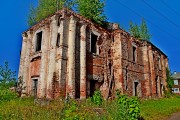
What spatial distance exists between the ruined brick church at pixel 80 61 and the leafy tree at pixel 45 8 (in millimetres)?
6683

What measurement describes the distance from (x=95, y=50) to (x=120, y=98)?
9626 mm

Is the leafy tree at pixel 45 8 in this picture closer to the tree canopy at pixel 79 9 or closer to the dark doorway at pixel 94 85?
the tree canopy at pixel 79 9

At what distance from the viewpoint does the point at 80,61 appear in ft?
57.3

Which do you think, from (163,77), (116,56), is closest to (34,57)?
(116,56)

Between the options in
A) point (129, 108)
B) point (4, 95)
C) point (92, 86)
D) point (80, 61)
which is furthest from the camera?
point (92, 86)

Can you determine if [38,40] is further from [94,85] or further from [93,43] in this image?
[94,85]

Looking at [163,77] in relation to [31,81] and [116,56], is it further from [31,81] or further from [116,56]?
[31,81]

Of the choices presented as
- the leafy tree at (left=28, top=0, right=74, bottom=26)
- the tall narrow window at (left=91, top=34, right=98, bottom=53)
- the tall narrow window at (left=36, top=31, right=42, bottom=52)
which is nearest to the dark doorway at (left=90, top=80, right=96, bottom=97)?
the tall narrow window at (left=91, top=34, right=98, bottom=53)

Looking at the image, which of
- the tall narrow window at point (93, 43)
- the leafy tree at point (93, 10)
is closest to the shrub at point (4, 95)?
the tall narrow window at point (93, 43)

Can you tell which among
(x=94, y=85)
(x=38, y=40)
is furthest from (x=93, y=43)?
(x=38, y=40)

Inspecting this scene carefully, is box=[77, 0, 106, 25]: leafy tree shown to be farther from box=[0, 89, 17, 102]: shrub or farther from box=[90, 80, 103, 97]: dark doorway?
box=[0, 89, 17, 102]: shrub

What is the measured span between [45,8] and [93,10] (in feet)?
26.4

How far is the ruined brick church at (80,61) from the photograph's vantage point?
16656 millimetres

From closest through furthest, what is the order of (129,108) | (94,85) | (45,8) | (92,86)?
(129,108) < (92,86) < (94,85) < (45,8)
